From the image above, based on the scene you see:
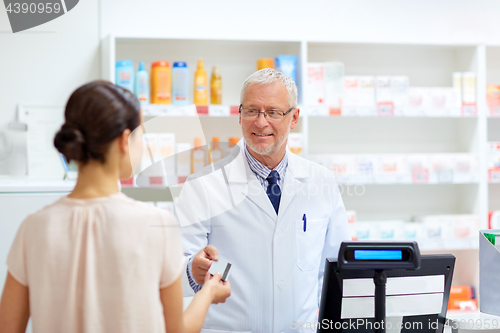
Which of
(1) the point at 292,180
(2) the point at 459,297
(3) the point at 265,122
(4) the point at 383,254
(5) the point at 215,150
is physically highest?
(3) the point at 265,122

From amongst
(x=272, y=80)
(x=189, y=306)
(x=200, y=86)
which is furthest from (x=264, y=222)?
(x=200, y=86)

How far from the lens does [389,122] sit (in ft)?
10.8

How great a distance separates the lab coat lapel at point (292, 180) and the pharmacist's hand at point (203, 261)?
0.41 metres

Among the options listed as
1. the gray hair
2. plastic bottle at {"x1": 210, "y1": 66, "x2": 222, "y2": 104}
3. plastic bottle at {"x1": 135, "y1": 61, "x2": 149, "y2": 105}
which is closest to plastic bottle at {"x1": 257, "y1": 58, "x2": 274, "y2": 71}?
plastic bottle at {"x1": 210, "y1": 66, "x2": 222, "y2": 104}

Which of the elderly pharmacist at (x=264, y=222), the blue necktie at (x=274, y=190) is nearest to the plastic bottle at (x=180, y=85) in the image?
the elderly pharmacist at (x=264, y=222)

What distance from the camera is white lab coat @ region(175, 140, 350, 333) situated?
63.3 inches

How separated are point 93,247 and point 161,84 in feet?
6.58

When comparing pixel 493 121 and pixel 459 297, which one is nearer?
pixel 459 297

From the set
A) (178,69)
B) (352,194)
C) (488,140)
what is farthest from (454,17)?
(178,69)

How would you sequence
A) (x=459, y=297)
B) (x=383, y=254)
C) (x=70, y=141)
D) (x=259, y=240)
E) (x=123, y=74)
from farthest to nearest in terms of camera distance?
(x=459, y=297) → (x=123, y=74) → (x=259, y=240) → (x=383, y=254) → (x=70, y=141)

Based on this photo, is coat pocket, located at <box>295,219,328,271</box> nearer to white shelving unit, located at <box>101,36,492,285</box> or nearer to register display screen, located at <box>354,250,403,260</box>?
register display screen, located at <box>354,250,403,260</box>

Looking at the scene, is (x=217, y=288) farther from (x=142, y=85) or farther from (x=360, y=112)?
(x=360, y=112)

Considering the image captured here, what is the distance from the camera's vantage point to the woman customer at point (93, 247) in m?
0.81

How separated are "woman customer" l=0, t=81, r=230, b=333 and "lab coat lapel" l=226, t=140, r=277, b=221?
2.78 ft
